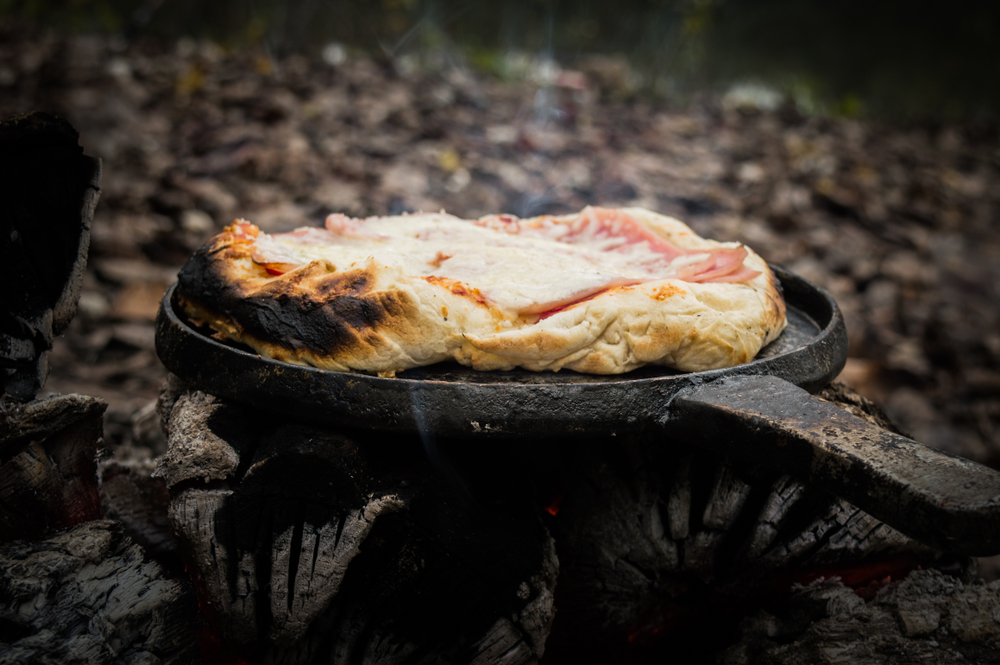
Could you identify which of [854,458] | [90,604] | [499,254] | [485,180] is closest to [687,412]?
[854,458]

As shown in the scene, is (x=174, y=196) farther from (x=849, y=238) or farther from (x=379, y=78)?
(x=849, y=238)

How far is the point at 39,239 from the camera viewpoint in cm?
135

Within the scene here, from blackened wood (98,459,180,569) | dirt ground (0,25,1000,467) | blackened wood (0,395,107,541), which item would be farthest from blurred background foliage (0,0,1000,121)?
blackened wood (0,395,107,541)

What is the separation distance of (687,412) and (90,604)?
1315 millimetres

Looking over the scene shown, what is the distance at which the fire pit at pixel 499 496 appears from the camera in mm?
1183

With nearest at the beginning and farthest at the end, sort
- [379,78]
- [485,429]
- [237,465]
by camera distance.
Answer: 1. [485,429]
2. [237,465]
3. [379,78]

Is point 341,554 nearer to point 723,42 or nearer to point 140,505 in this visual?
point 140,505

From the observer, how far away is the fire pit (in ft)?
3.88

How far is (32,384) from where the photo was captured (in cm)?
141

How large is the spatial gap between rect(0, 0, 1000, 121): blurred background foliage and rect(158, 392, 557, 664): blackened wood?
7002 millimetres

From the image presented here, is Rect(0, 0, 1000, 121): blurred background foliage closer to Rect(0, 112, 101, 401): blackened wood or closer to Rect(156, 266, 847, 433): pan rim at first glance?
Rect(0, 112, 101, 401): blackened wood

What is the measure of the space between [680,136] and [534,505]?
6096mm

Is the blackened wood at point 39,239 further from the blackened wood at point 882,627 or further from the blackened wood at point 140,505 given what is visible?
the blackened wood at point 882,627

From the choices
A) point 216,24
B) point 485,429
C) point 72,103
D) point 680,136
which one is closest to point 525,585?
point 485,429
